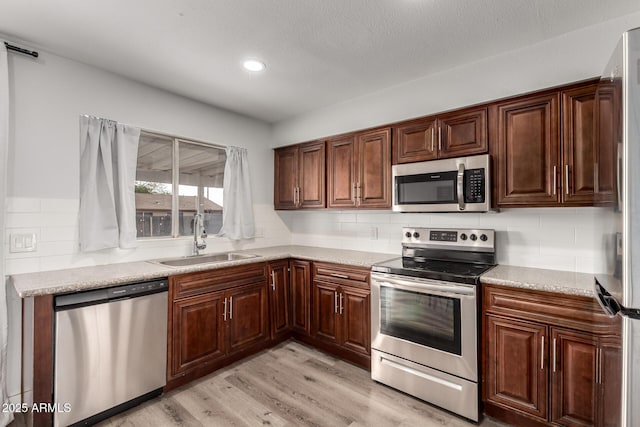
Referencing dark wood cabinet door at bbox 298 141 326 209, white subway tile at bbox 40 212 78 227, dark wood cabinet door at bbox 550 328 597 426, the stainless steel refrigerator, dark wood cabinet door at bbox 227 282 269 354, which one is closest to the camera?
the stainless steel refrigerator

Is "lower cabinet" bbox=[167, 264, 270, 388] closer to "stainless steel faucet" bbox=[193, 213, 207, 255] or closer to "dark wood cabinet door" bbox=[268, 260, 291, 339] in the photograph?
"dark wood cabinet door" bbox=[268, 260, 291, 339]

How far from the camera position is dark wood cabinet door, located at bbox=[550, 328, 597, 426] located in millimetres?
1716

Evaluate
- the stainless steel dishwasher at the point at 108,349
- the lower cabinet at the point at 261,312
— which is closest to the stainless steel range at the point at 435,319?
the lower cabinet at the point at 261,312

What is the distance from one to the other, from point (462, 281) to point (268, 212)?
250cm

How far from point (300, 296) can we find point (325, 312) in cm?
35

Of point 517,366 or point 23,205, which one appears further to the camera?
point 23,205

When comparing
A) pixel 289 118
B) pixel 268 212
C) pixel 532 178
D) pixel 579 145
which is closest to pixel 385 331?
pixel 532 178

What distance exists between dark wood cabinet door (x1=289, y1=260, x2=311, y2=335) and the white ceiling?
5.90 ft

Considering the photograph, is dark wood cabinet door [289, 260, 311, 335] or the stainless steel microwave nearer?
the stainless steel microwave

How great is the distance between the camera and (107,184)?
2.52 metres

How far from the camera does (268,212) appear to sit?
3947 millimetres

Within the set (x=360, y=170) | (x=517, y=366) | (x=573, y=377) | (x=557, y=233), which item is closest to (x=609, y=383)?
(x=573, y=377)

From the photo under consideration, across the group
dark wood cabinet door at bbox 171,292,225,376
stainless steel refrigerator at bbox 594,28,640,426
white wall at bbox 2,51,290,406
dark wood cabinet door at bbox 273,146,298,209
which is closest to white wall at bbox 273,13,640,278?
stainless steel refrigerator at bbox 594,28,640,426

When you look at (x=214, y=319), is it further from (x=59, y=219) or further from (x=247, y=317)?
(x=59, y=219)
